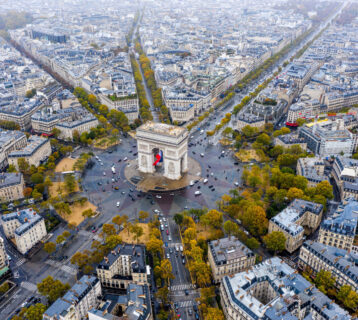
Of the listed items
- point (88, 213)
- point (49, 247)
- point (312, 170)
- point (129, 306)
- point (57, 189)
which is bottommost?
point (57, 189)

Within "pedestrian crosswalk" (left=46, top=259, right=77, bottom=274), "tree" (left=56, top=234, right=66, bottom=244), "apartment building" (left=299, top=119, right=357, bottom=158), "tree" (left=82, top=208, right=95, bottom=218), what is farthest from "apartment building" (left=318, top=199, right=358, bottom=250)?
"tree" (left=56, top=234, right=66, bottom=244)

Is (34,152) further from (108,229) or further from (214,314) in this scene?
(214,314)

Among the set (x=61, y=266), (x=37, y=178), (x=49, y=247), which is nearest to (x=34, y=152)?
(x=37, y=178)

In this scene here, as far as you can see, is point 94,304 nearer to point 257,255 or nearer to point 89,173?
point 257,255

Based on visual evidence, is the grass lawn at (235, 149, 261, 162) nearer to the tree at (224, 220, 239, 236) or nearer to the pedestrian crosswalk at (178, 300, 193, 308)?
the tree at (224, 220, 239, 236)

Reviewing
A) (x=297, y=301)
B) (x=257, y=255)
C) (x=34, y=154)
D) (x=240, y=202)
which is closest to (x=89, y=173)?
(x=34, y=154)

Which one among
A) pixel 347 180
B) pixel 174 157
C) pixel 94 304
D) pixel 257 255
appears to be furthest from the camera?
pixel 174 157

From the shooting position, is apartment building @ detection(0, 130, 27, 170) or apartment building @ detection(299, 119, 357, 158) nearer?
apartment building @ detection(0, 130, 27, 170)
